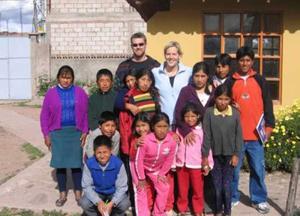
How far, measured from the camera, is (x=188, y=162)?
17.1 ft

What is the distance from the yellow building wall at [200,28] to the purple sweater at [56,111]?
8.40 feet

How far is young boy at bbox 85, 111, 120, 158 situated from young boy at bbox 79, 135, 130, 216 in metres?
0.25

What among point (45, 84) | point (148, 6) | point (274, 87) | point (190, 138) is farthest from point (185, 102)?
point (45, 84)

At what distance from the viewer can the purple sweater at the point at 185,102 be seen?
200 inches

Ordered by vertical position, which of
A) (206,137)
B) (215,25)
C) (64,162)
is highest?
(215,25)

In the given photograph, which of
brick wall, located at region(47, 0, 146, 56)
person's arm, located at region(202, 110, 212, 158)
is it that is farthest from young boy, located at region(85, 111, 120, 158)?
brick wall, located at region(47, 0, 146, 56)

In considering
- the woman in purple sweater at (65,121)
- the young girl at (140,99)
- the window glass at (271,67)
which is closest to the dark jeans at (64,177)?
the woman in purple sweater at (65,121)

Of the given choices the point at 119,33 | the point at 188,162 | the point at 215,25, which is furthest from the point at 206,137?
the point at 119,33

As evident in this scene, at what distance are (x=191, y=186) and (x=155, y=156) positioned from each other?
0.63 meters

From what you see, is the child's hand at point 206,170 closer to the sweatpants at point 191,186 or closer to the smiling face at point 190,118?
the sweatpants at point 191,186

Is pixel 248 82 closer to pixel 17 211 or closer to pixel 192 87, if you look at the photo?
pixel 192 87

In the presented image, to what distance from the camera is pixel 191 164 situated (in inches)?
205

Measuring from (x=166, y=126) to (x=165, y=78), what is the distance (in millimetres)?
580

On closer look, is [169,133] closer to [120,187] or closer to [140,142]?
[140,142]
